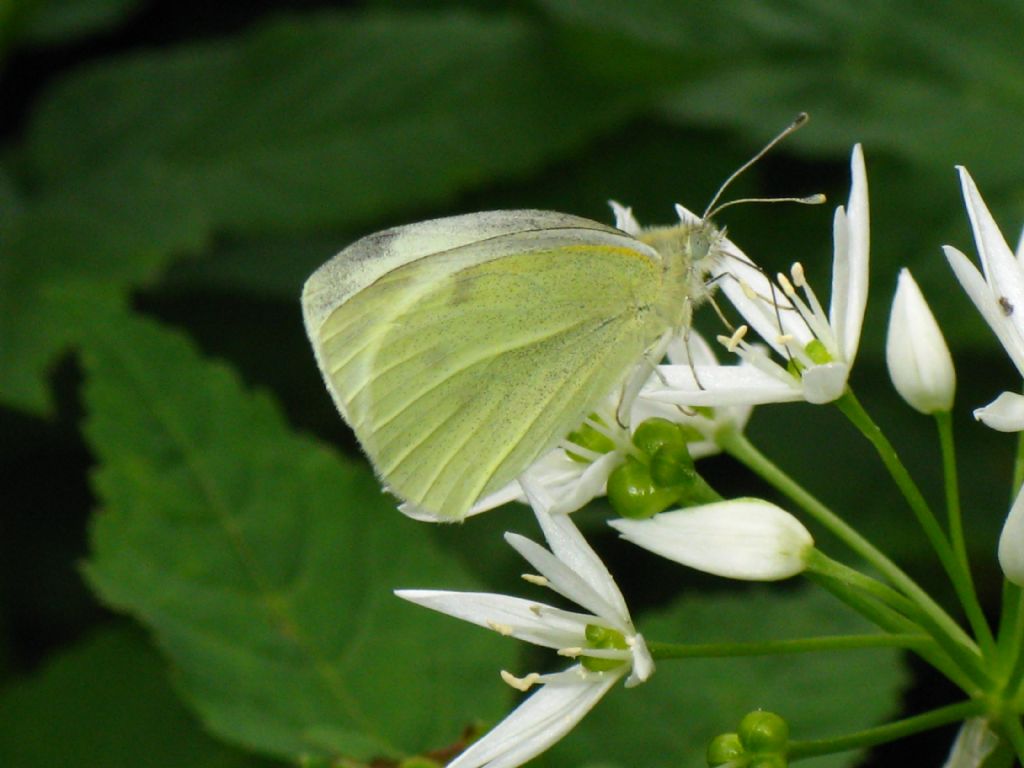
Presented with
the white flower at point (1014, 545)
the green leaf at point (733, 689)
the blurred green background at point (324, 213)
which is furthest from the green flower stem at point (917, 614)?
the blurred green background at point (324, 213)

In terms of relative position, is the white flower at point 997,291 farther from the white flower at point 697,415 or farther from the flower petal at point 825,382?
the white flower at point 697,415

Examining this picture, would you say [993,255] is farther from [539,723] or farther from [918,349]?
[539,723]

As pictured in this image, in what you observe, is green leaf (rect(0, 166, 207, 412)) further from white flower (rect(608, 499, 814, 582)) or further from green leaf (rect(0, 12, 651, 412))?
white flower (rect(608, 499, 814, 582))

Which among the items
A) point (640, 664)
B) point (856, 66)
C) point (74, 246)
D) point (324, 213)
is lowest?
point (74, 246)

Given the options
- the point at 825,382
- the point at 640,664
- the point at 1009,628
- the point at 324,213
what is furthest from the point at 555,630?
the point at 324,213

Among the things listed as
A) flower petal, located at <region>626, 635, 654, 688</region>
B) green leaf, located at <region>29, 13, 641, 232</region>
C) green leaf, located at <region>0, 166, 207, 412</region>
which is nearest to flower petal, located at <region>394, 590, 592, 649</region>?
flower petal, located at <region>626, 635, 654, 688</region>

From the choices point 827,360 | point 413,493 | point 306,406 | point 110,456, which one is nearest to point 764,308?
point 827,360

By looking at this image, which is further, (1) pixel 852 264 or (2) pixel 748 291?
(2) pixel 748 291
